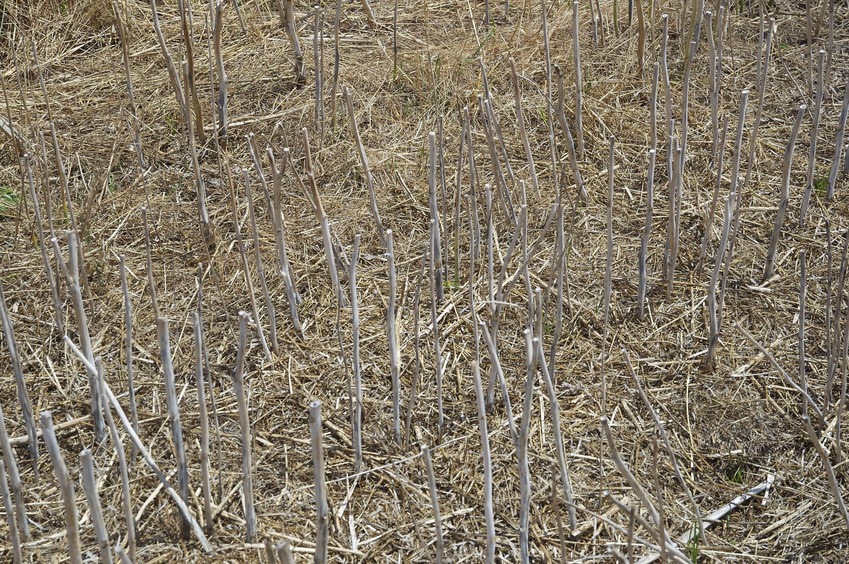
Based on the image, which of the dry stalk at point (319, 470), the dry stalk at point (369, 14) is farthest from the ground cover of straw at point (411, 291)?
the dry stalk at point (319, 470)

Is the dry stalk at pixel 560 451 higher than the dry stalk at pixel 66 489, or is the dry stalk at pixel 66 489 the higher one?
the dry stalk at pixel 66 489

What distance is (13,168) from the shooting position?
2615 mm

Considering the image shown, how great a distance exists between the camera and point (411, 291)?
2.20m

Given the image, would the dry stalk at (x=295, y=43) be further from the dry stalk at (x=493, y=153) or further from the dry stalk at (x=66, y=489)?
the dry stalk at (x=66, y=489)

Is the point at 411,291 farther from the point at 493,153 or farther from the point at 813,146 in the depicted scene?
the point at 813,146

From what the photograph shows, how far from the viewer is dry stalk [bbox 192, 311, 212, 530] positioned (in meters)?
1.43

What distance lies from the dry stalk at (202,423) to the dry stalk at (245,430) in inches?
2.1

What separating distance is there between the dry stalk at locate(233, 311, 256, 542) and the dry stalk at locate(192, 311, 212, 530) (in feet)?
0.17

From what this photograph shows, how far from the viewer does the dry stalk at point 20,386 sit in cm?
154

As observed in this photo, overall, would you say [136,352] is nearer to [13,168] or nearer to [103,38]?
[13,168]

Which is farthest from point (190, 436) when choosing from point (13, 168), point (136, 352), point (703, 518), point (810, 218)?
point (810, 218)

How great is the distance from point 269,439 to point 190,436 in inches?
6.1

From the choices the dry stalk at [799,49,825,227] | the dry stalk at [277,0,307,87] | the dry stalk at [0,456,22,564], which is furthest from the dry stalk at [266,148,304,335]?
the dry stalk at [799,49,825,227]

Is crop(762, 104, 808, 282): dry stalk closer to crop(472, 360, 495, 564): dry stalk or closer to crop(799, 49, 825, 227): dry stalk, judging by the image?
crop(799, 49, 825, 227): dry stalk
